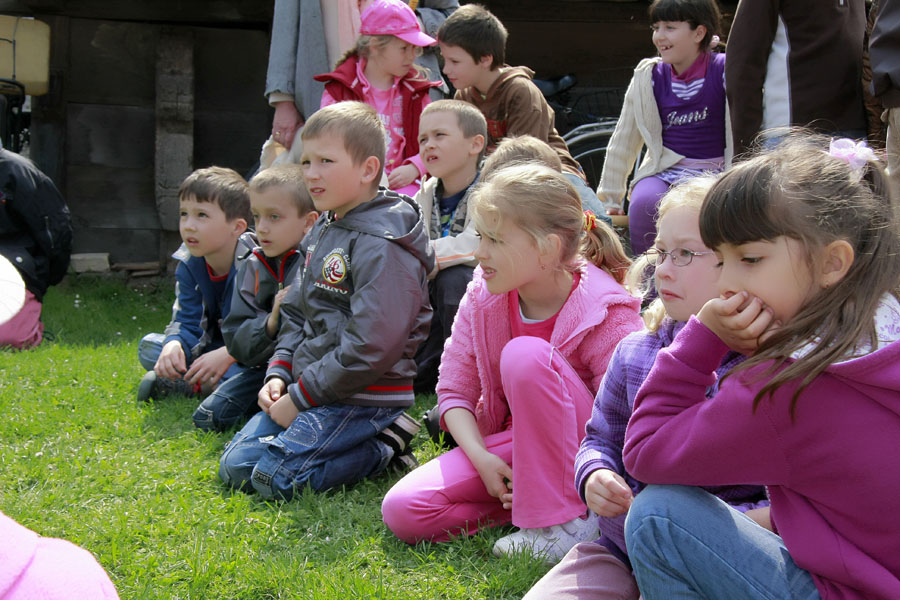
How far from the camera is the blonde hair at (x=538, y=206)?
2.56m

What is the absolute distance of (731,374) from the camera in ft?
5.10

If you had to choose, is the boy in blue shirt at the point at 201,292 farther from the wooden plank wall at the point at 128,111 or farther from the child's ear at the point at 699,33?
the wooden plank wall at the point at 128,111

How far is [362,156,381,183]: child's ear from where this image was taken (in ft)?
10.6

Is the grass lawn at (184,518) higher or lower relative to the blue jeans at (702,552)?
lower

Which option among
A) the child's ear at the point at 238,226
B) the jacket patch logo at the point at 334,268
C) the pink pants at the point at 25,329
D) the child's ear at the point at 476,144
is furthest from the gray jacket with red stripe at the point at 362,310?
the pink pants at the point at 25,329

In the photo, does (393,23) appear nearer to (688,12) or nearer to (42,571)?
(688,12)

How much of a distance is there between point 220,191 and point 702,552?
3213mm

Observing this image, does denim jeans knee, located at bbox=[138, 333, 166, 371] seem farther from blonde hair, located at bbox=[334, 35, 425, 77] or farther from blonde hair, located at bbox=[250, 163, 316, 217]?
blonde hair, located at bbox=[334, 35, 425, 77]

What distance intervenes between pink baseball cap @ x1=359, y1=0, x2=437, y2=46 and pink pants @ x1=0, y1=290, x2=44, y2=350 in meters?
2.47

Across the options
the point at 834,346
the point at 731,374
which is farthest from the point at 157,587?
the point at 834,346

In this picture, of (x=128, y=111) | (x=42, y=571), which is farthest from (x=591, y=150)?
(x=42, y=571)

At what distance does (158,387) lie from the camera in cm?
403

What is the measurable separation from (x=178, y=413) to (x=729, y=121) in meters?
2.81

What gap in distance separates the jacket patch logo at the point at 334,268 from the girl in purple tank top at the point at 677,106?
1.63m
